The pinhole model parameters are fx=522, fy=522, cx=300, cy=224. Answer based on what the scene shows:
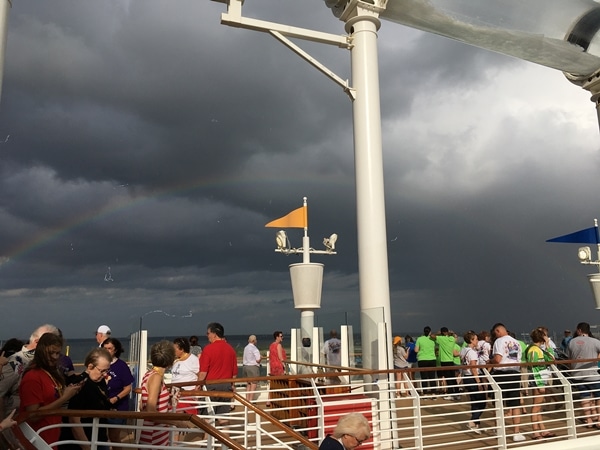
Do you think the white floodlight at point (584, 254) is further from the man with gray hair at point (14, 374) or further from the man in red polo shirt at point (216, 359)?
the man with gray hair at point (14, 374)

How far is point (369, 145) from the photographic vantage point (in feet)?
23.3

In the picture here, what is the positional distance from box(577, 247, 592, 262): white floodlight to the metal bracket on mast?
1049cm

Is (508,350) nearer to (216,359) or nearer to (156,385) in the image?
(216,359)

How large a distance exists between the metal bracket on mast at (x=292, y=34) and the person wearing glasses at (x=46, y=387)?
4.77 metres

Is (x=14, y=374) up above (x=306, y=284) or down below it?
below

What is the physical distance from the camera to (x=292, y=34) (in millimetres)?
7289

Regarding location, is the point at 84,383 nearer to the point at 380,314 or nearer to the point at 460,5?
the point at 380,314

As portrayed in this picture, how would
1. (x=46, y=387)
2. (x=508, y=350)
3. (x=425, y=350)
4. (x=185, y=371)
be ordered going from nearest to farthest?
(x=46, y=387)
(x=185, y=371)
(x=508, y=350)
(x=425, y=350)

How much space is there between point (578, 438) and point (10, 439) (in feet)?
21.7

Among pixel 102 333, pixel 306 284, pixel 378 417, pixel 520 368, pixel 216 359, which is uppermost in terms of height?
pixel 306 284

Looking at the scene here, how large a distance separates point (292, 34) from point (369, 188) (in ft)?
7.93

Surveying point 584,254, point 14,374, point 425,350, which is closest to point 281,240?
point 425,350

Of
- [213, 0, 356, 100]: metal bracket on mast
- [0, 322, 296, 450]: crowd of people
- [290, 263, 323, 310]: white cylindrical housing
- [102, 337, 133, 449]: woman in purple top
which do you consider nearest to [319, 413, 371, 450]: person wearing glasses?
[0, 322, 296, 450]: crowd of people

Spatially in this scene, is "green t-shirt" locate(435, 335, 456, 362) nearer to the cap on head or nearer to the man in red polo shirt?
the man in red polo shirt
